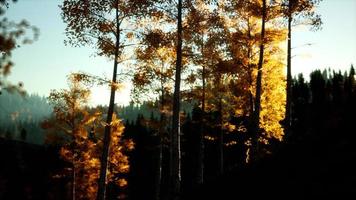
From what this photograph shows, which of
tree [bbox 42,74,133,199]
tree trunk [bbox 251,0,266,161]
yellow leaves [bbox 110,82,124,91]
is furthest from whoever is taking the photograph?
tree [bbox 42,74,133,199]

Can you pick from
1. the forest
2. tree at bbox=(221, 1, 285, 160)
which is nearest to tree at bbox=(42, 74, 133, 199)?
the forest

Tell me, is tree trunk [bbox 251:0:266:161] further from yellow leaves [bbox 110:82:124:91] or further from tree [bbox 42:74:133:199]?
tree [bbox 42:74:133:199]

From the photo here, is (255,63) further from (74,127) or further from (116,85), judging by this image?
(74,127)

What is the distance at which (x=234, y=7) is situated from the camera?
1653 centimetres

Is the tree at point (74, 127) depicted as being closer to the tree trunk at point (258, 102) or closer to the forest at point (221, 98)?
the forest at point (221, 98)

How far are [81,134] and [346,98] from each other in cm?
1943

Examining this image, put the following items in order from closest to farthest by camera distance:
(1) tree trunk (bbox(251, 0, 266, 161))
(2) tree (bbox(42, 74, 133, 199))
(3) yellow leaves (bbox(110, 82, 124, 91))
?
(3) yellow leaves (bbox(110, 82, 124, 91)) → (1) tree trunk (bbox(251, 0, 266, 161)) → (2) tree (bbox(42, 74, 133, 199))

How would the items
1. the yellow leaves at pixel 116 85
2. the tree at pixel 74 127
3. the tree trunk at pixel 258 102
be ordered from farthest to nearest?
the tree at pixel 74 127 → the tree trunk at pixel 258 102 → the yellow leaves at pixel 116 85

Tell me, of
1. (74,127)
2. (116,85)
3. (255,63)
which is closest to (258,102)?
(255,63)

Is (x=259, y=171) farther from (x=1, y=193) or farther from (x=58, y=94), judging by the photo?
(x=1, y=193)

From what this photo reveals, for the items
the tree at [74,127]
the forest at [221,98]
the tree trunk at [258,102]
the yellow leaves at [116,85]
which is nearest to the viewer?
the forest at [221,98]

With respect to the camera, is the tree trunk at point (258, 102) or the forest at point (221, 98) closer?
the forest at point (221, 98)

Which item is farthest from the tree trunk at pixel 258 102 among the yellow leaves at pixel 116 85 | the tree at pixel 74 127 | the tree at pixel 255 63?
the tree at pixel 74 127

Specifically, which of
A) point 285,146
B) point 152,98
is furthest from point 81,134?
point 285,146
